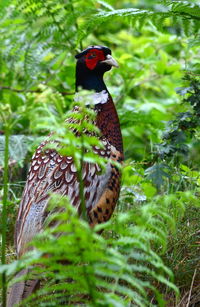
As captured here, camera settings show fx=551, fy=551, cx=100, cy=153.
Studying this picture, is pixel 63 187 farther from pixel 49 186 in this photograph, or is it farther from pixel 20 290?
pixel 20 290

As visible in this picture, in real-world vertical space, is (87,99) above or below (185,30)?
below

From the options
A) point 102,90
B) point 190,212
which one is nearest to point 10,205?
point 102,90

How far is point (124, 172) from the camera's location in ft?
7.91

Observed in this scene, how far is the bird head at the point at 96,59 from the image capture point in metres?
4.09

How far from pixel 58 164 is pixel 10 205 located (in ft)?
2.79

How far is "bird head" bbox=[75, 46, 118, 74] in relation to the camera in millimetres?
4090

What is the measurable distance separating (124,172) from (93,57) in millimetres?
1884

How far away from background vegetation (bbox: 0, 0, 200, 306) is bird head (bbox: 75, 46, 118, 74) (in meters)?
0.20

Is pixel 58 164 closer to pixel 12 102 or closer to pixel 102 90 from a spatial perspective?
pixel 102 90

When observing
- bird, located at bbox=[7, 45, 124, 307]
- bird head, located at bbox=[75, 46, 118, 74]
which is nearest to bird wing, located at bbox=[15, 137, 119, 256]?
bird, located at bbox=[7, 45, 124, 307]

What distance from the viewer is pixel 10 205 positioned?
164 inches

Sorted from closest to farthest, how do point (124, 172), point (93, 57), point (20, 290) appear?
point (124, 172), point (20, 290), point (93, 57)

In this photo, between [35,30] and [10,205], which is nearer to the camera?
[10,205]

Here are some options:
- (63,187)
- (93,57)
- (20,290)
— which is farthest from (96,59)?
(20,290)
